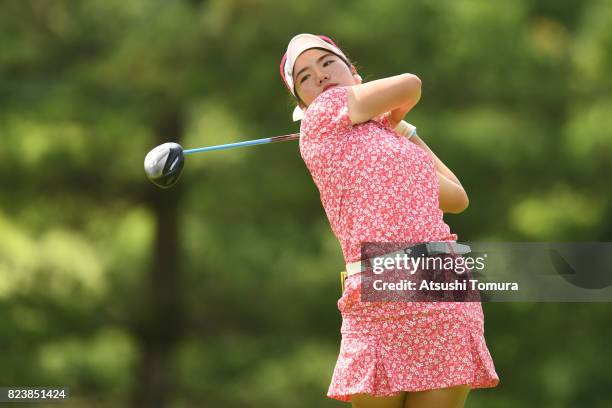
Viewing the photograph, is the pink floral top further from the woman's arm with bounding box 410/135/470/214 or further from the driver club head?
the driver club head

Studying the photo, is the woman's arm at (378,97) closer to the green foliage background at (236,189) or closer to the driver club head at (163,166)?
the driver club head at (163,166)

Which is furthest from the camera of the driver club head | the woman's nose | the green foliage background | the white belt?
the green foliage background

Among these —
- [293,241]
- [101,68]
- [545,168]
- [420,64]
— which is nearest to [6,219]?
[101,68]

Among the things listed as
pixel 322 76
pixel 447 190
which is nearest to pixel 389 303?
pixel 447 190

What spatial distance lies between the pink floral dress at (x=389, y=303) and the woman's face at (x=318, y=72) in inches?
4.5

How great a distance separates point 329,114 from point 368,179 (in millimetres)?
137

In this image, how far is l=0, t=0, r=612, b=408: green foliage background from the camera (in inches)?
260

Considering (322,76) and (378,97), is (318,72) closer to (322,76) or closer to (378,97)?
(322,76)

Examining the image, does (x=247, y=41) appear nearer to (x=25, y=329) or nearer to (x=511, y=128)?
(x=511, y=128)

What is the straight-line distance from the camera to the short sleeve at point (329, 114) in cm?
195

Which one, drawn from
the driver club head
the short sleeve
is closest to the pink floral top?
the short sleeve

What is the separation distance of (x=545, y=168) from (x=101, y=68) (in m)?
2.61

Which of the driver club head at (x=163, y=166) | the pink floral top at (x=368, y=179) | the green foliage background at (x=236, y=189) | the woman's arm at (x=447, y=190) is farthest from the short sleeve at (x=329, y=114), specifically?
the green foliage background at (x=236, y=189)

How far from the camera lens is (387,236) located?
1.90 metres
